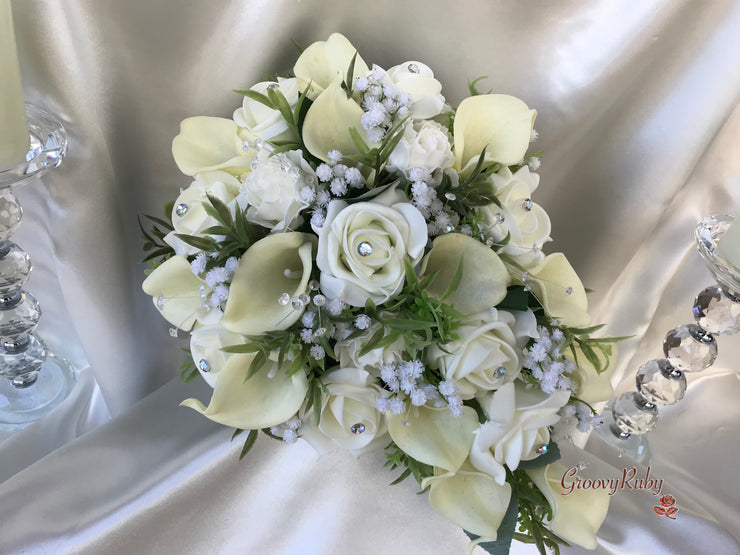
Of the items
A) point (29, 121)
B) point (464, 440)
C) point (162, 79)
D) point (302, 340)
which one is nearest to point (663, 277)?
point (464, 440)

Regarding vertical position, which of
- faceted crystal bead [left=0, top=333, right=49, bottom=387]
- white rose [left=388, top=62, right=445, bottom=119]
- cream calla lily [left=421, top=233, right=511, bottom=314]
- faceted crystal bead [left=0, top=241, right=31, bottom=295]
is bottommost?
faceted crystal bead [left=0, top=333, right=49, bottom=387]

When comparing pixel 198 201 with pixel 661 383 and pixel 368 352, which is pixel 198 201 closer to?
pixel 368 352

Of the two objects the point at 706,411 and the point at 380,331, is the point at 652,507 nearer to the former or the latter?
the point at 706,411

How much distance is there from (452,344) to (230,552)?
35 cm

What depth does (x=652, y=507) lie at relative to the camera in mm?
698

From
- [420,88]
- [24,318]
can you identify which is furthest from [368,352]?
[24,318]

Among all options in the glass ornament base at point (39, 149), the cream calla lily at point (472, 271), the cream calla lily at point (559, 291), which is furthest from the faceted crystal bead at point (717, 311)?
the glass ornament base at point (39, 149)

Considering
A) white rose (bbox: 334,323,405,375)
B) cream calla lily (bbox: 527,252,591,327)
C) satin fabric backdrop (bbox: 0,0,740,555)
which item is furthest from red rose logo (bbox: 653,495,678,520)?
white rose (bbox: 334,323,405,375)

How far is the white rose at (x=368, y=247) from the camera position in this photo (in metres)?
0.44

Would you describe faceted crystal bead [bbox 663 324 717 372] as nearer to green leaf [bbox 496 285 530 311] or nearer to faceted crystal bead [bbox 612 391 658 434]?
faceted crystal bead [bbox 612 391 658 434]

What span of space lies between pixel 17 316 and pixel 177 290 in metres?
0.32

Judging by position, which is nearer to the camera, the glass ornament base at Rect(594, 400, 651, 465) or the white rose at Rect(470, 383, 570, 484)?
the white rose at Rect(470, 383, 570, 484)

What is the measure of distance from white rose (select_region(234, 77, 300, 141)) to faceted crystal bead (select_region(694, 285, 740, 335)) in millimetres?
539

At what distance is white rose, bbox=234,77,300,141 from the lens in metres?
0.52
